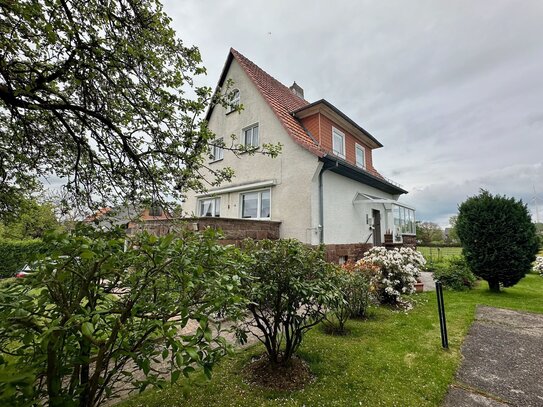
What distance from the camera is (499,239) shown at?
29.7ft

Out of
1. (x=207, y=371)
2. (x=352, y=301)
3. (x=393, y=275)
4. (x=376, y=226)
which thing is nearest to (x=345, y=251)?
(x=393, y=275)

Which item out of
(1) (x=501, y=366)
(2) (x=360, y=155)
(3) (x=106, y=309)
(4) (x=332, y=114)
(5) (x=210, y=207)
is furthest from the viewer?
(2) (x=360, y=155)

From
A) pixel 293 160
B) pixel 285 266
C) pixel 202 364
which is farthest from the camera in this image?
pixel 293 160

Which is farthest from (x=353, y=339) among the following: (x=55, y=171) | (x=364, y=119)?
(x=364, y=119)

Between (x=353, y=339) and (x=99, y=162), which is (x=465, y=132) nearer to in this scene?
(x=353, y=339)

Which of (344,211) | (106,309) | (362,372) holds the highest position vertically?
(344,211)

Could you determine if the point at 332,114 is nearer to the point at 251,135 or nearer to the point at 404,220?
the point at 251,135

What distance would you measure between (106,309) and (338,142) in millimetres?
12688

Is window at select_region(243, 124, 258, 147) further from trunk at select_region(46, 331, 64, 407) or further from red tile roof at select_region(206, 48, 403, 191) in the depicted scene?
→ trunk at select_region(46, 331, 64, 407)

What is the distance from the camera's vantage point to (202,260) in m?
2.08

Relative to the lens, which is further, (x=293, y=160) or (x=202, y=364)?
(x=293, y=160)

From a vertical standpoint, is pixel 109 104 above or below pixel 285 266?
above

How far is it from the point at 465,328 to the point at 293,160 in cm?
731

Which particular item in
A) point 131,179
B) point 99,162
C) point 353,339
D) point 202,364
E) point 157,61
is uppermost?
point 157,61
